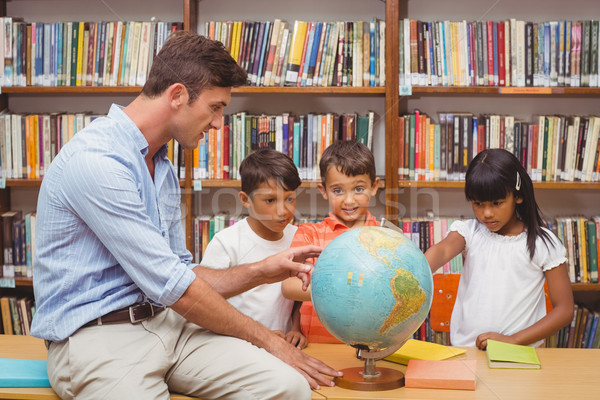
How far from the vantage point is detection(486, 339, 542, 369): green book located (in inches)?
85.9

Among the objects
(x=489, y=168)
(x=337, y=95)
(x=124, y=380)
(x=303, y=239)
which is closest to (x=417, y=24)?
(x=337, y=95)

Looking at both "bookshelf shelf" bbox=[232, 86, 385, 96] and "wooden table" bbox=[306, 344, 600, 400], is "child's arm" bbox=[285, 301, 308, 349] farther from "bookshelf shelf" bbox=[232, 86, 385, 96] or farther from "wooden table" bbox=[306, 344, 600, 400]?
A: "bookshelf shelf" bbox=[232, 86, 385, 96]

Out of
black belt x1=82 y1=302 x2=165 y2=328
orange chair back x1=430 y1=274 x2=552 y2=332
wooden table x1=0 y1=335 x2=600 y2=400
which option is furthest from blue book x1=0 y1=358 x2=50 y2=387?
orange chair back x1=430 y1=274 x2=552 y2=332

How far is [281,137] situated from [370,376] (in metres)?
2.20

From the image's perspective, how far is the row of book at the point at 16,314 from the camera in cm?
420

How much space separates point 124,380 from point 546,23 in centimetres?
318

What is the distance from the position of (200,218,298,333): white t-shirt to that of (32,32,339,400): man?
58 cm

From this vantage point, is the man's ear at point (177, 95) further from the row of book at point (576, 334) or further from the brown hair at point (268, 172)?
the row of book at point (576, 334)

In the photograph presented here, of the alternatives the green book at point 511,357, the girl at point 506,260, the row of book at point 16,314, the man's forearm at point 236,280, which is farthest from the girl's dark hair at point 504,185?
the row of book at point 16,314

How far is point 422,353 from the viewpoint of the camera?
2.27 meters

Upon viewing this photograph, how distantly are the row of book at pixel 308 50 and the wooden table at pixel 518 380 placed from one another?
2015mm

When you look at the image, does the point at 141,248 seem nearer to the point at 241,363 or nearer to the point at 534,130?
the point at 241,363

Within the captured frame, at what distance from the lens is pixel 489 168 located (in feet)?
9.25

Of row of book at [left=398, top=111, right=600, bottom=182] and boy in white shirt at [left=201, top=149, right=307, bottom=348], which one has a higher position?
row of book at [left=398, top=111, right=600, bottom=182]
